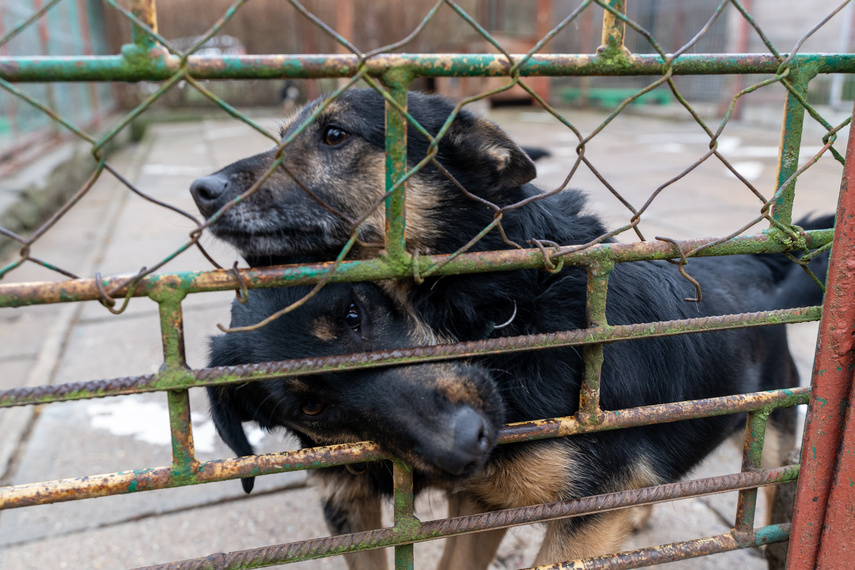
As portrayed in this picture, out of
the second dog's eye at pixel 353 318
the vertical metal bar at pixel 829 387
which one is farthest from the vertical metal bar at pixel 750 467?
the second dog's eye at pixel 353 318

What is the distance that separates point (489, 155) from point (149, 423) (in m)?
2.51

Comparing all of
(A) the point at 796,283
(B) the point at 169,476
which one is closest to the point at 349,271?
(B) the point at 169,476

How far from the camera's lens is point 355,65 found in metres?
1.36

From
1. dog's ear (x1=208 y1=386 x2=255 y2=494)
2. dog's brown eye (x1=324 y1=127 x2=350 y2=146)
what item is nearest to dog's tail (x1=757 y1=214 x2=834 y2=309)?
dog's brown eye (x1=324 y1=127 x2=350 y2=146)

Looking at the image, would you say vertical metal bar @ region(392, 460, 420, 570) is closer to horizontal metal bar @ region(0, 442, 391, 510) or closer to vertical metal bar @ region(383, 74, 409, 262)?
horizontal metal bar @ region(0, 442, 391, 510)

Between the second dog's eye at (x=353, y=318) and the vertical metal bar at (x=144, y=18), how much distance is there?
97cm

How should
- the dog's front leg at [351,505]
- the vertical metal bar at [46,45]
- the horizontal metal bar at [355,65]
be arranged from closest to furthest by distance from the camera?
1. the horizontal metal bar at [355,65]
2. the dog's front leg at [351,505]
3. the vertical metal bar at [46,45]

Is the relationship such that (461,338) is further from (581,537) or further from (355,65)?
(355,65)

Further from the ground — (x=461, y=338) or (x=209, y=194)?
(x=209, y=194)

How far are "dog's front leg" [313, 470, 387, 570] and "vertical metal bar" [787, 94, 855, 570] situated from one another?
1.33 metres

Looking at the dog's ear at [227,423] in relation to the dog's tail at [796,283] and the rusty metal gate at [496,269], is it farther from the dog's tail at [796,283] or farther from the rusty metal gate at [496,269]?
the dog's tail at [796,283]

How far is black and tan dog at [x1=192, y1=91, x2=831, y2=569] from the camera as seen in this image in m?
1.80

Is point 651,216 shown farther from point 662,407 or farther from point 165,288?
point 165,288

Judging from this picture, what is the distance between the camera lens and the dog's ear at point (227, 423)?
6.88 feet
